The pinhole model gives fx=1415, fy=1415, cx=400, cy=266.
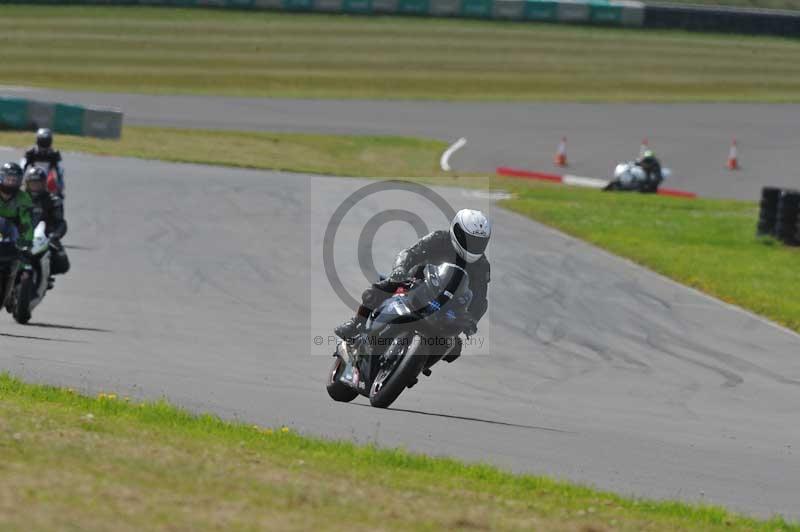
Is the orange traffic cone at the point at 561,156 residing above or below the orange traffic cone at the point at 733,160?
below

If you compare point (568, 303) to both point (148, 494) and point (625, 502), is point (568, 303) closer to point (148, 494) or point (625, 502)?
point (625, 502)

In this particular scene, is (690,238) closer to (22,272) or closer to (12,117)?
(22,272)

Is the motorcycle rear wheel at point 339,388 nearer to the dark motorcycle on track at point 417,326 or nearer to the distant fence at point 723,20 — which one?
the dark motorcycle on track at point 417,326

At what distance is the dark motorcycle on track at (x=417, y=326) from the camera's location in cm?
1003

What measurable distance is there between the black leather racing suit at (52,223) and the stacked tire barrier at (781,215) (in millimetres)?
12893

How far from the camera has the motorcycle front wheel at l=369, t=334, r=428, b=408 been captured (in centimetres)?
1003

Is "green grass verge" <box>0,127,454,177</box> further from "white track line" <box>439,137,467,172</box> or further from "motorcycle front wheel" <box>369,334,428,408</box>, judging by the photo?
"motorcycle front wheel" <box>369,334,428,408</box>

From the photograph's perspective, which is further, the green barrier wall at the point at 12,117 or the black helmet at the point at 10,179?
the green barrier wall at the point at 12,117

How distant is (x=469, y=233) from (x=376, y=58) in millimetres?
45320

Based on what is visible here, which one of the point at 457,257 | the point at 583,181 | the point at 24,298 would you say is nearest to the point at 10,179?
the point at 24,298

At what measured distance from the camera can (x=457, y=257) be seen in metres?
10.3

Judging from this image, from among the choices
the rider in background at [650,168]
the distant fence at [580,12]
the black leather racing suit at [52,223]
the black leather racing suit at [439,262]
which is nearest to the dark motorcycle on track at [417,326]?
the black leather racing suit at [439,262]

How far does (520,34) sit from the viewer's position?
5938 cm

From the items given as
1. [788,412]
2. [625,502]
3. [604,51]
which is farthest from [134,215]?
[604,51]
